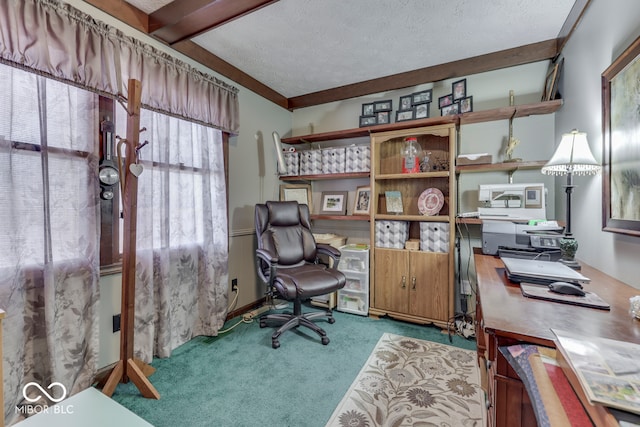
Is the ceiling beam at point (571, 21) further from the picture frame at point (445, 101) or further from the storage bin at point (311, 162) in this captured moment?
the storage bin at point (311, 162)

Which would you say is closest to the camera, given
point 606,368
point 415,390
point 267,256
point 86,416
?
point 606,368

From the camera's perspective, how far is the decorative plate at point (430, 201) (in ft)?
8.51

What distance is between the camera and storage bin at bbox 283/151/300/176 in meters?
3.15

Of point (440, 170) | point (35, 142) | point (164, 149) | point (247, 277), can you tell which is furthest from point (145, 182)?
point (440, 170)

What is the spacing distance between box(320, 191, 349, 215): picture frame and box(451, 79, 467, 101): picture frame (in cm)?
140

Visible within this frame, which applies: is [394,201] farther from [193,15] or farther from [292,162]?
[193,15]

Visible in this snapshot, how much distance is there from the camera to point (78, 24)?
1.51 m

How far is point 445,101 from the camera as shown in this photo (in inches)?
99.9

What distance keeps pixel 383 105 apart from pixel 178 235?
2.25 meters

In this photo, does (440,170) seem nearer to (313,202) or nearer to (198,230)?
(313,202)

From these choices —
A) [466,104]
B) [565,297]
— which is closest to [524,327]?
[565,297]

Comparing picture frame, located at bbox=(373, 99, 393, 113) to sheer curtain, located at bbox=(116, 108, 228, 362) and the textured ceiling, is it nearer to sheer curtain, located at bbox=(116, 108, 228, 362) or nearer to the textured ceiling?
the textured ceiling

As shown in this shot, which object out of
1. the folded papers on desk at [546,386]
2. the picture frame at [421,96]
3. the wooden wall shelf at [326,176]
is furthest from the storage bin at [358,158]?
the folded papers on desk at [546,386]

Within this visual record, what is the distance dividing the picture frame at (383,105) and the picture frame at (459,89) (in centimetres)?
57
